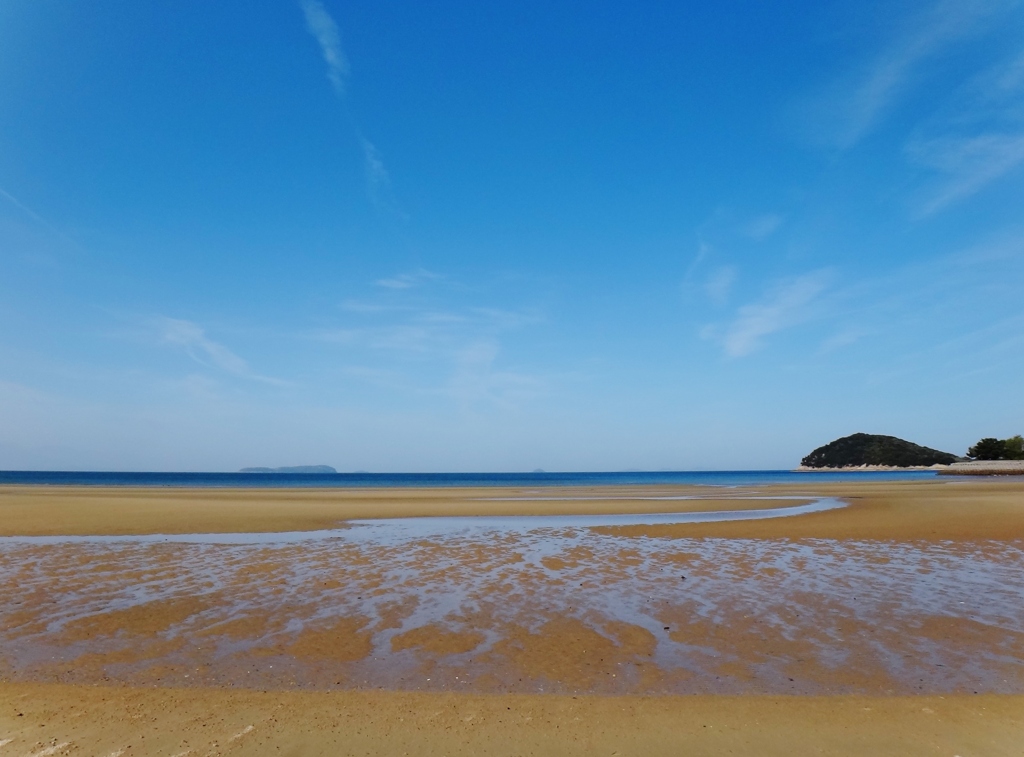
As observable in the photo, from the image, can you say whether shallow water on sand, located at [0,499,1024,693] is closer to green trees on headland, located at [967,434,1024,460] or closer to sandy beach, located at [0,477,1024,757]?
sandy beach, located at [0,477,1024,757]

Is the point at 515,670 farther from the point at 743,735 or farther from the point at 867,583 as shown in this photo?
the point at 867,583

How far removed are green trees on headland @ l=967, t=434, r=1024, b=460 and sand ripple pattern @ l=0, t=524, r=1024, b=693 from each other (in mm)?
146261

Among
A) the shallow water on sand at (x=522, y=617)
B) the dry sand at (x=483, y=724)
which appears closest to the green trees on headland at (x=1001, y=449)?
the shallow water on sand at (x=522, y=617)

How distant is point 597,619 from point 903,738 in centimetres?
522

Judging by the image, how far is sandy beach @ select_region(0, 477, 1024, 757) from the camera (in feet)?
19.5

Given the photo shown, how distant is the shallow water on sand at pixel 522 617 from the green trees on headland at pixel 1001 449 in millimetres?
145070

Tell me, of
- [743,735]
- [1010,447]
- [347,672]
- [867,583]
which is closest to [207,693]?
[347,672]

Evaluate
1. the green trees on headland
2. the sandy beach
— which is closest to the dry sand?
the sandy beach

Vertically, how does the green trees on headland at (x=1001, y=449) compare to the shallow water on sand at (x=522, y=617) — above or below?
above

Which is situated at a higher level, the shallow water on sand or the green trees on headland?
the green trees on headland

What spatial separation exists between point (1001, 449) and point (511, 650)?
540 ft

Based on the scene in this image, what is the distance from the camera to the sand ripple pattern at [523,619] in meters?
7.68

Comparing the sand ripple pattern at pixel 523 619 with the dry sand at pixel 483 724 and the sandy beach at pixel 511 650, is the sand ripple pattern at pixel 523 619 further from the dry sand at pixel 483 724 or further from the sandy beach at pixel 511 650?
the dry sand at pixel 483 724

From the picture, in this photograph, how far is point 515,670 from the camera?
25.8 ft
